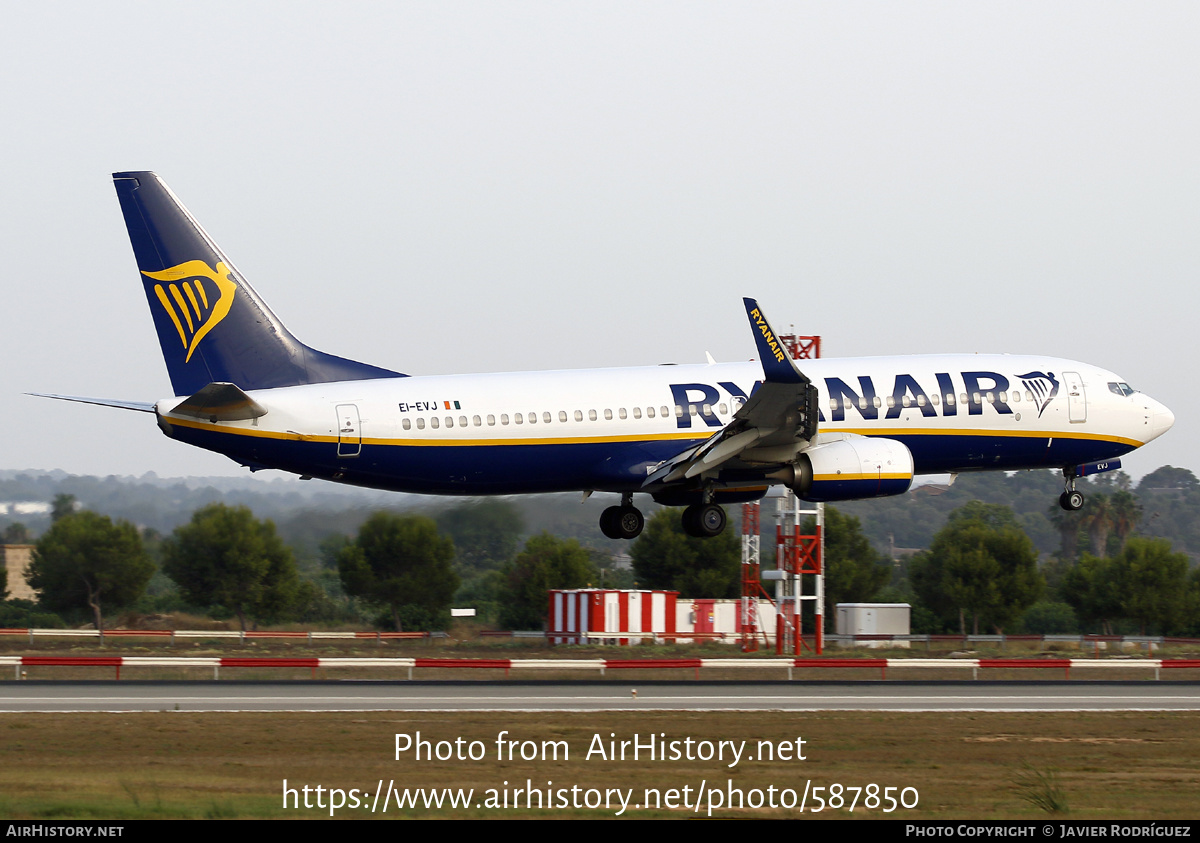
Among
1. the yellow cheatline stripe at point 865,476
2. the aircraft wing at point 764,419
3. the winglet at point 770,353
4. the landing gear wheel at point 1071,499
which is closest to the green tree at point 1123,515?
the landing gear wheel at point 1071,499

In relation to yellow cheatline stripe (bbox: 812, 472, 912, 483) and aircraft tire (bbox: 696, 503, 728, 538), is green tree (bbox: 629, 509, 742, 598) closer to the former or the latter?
aircraft tire (bbox: 696, 503, 728, 538)

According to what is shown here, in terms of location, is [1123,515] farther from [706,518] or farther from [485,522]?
[706,518]

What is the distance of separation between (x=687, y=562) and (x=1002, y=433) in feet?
188

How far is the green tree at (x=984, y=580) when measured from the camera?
9231cm

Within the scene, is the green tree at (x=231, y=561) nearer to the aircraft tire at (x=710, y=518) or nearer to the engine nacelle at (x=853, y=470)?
the aircraft tire at (x=710, y=518)

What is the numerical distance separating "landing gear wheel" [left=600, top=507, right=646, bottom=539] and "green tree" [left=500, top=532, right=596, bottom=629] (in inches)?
1962

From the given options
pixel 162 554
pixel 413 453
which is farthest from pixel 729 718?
pixel 162 554

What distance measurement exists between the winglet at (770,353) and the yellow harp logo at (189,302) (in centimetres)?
1367

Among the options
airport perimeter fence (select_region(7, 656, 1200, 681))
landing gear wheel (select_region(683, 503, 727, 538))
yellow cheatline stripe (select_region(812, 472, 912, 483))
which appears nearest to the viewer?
yellow cheatline stripe (select_region(812, 472, 912, 483))

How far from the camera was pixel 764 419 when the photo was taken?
3538 centimetres

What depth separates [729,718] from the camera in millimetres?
29594

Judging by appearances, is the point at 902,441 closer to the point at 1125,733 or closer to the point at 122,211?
the point at 1125,733

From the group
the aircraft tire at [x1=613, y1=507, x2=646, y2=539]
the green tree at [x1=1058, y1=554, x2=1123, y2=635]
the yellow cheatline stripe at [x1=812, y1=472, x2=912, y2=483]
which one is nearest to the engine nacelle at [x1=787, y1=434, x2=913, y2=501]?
the yellow cheatline stripe at [x1=812, y1=472, x2=912, y2=483]

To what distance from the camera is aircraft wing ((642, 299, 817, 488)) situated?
112 feet
